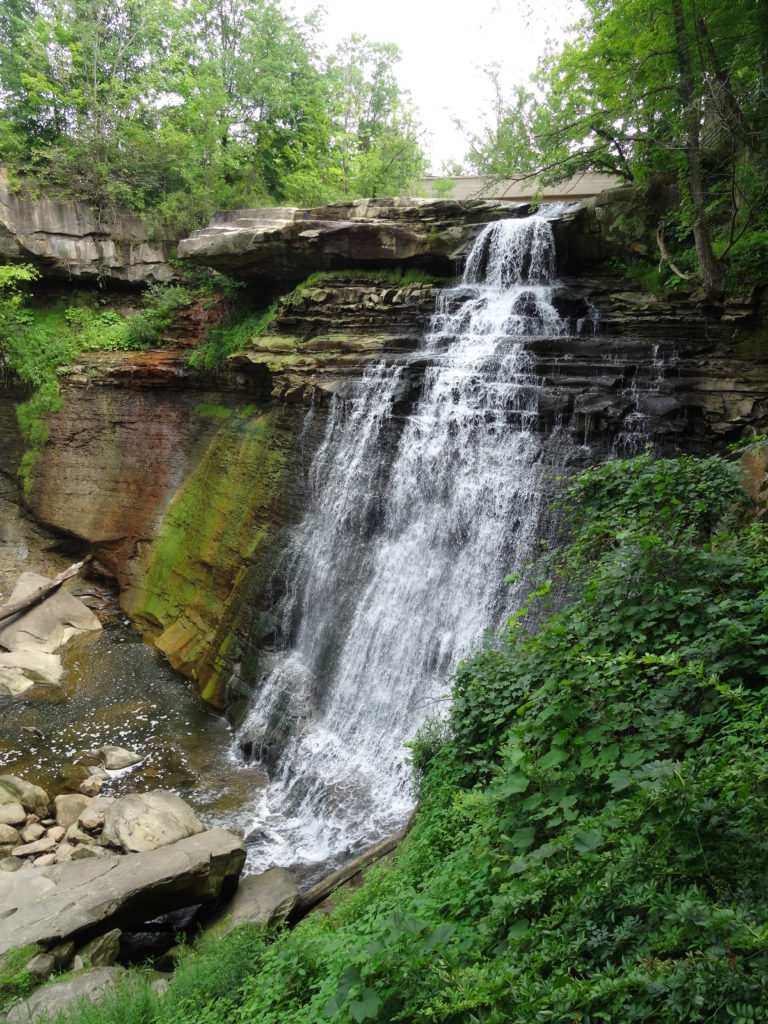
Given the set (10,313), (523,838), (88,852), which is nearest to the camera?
(523,838)

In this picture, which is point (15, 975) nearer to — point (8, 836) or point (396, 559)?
point (8, 836)

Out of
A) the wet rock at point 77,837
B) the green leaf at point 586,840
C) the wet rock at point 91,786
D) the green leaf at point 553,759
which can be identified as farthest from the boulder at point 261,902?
the green leaf at point 586,840

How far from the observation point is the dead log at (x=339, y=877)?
19.9 ft

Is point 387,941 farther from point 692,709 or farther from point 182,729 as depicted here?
point 182,729

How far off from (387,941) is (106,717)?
29.9ft

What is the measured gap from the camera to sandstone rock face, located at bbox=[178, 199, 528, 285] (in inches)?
510

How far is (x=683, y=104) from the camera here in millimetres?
8547

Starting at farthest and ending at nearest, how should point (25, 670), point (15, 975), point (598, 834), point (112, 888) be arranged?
point (25, 670)
point (112, 888)
point (15, 975)
point (598, 834)

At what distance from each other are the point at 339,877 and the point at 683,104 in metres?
10.7

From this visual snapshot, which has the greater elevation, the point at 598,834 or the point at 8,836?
the point at 598,834

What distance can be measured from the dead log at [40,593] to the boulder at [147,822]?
6908mm

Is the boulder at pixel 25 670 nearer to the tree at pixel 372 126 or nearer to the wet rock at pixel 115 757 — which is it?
the wet rock at pixel 115 757

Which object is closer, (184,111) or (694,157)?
(694,157)

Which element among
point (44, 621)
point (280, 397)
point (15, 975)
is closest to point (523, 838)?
point (15, 975)
